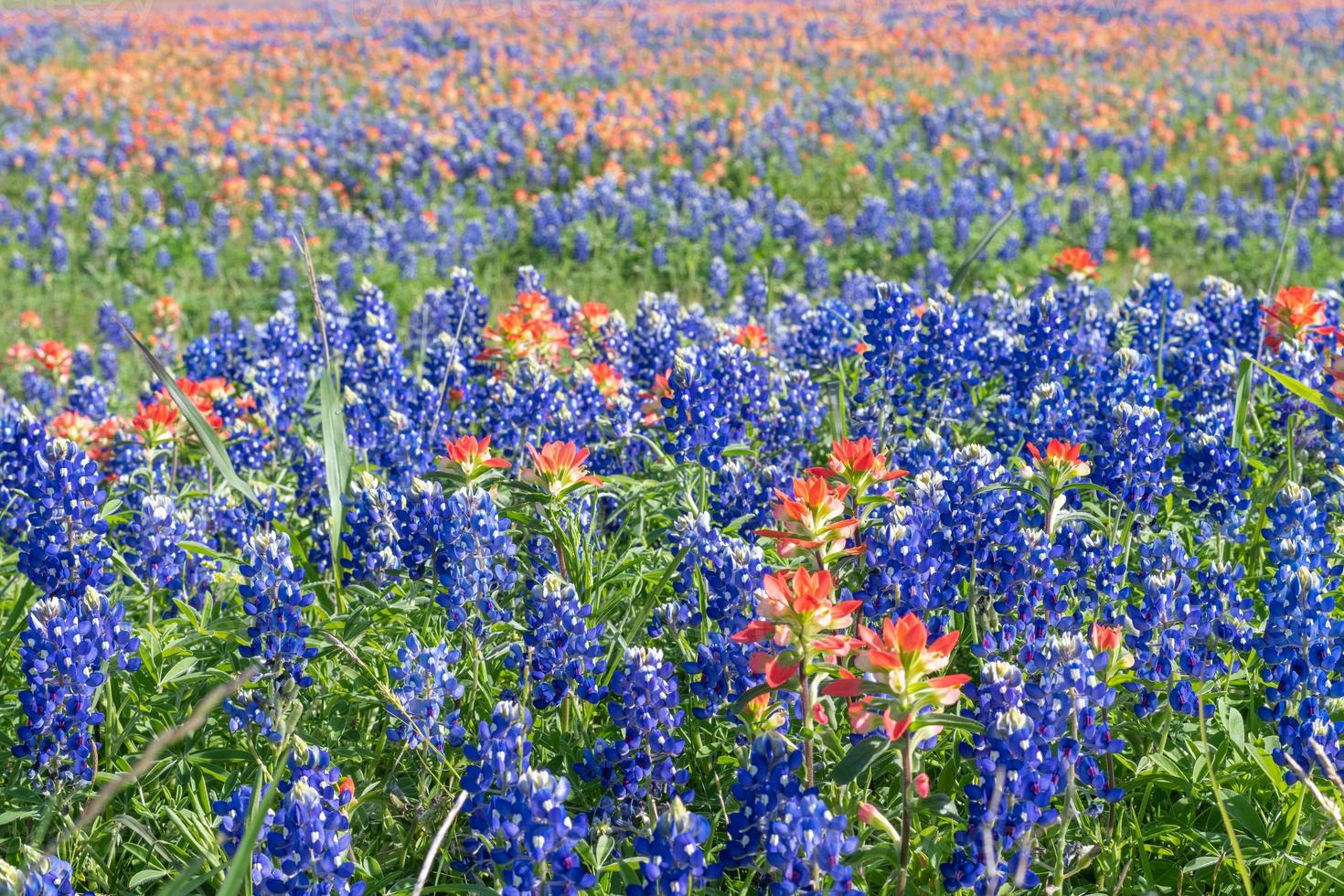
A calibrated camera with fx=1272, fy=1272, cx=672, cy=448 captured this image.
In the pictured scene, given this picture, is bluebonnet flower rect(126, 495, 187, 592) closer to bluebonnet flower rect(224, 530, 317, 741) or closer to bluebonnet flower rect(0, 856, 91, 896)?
bluebonnet flower rect(224, 530, 317, 741)

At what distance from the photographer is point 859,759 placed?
2.28 metres

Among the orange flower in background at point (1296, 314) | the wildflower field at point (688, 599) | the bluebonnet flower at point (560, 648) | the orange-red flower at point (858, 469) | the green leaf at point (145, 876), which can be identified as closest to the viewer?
the wildflower field at point (688, 599)

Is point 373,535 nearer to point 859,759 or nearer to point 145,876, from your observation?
point 145,876

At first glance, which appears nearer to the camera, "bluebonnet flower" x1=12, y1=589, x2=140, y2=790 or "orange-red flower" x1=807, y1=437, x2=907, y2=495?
"bluebonnet flower" x1=12, y1=589, x2=140, y2=790

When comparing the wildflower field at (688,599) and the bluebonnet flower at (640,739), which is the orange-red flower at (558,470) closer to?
the wildflower field at (688,599)

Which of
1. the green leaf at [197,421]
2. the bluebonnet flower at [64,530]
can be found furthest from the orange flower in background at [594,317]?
the bluebonnet flower at [64,530]

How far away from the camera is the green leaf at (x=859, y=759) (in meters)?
2.25

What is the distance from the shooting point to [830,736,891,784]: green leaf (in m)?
2.25

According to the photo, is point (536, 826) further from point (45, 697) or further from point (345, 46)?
point (345, 46)

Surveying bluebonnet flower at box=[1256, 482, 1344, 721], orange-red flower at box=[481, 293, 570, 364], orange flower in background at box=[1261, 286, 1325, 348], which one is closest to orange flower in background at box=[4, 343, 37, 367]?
orange-red flower at box=[481, 293, 570, 364]

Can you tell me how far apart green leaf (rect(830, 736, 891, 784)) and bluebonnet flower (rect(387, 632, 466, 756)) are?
3.40ft

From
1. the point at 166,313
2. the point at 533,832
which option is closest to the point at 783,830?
the point at 533,832

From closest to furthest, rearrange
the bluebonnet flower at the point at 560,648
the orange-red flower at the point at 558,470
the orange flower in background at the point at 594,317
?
the bluebonnet flower at the point at 560,648
the orange-red flower at the point at 558,470
the orange flower in background at the point at 594,317

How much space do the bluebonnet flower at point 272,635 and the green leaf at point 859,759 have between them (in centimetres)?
136
